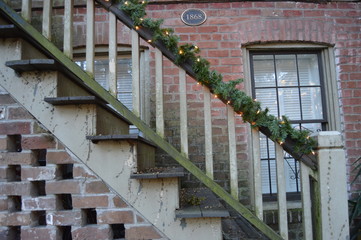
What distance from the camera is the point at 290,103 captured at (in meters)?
3.33

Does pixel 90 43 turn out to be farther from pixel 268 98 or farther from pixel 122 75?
pixel 268 98

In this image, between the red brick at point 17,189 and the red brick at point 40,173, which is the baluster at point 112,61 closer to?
the red brick at point 40,173

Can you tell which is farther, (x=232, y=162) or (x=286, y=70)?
(x=286, y=70)

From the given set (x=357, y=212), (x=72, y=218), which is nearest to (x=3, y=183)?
(x=72, y=218)

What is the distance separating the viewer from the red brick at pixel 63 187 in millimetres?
1825

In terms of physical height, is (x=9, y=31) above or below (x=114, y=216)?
above

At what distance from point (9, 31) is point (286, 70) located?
115 inches

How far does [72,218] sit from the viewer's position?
182 centimetres

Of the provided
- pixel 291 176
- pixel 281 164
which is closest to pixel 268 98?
pixel 291 176

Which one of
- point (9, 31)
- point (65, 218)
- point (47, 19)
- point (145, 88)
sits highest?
point (47, 19)

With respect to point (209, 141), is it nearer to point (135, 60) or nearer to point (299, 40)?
point (135, 60)

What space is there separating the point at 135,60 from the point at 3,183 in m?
1.25

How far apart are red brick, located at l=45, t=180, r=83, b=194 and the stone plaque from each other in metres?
2.22

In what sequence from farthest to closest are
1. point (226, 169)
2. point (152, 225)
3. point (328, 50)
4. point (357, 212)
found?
1. point (328, 50)
2. point (226, 169)
3. point (357, 212)
4. point (152, 225)
